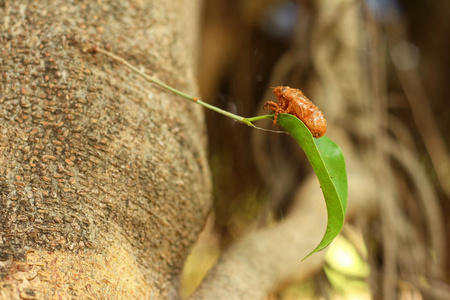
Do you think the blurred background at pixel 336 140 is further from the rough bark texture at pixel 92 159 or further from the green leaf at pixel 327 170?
the green leaf at pixel 327 170

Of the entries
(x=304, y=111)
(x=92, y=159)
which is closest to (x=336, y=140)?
(x=304, y=111)

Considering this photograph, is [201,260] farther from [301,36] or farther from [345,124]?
[301,36]

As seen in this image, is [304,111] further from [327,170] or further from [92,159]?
[92,159]

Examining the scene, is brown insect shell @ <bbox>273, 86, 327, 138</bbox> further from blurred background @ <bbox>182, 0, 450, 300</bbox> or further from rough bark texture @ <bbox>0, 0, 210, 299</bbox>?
blurred background @ <bbox>182, 0, 450, 300</bbox>

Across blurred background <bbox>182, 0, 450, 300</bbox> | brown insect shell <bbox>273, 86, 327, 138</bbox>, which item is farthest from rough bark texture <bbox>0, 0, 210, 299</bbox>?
blurred background <bbox>182, 0, 450, 300</bbox>

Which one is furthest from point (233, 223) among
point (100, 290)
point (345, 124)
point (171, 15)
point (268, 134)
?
point (100, 290)

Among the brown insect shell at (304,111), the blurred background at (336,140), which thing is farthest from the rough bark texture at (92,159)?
the blurred background at (336,140)
